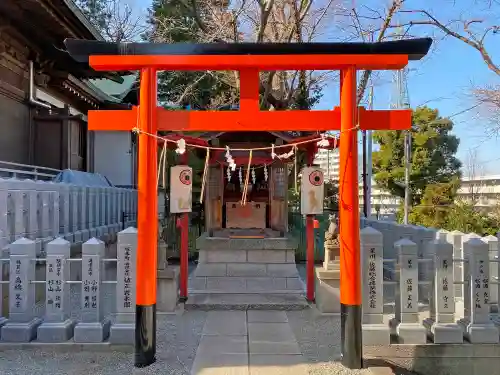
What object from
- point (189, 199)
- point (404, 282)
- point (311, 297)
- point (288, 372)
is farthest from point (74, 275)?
point (404, 282)

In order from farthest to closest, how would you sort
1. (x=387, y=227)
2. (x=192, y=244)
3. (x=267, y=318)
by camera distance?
(x=192, y=244) < (x=387, y=227) < (x=267, y=318)

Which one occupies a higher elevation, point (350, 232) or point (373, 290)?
point (350, 232)

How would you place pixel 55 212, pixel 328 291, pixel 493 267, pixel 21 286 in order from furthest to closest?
pixel 55 212 < pixel 328 291 < pixel 493 267 < pixel 21 286

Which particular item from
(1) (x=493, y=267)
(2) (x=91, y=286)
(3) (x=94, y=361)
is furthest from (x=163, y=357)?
(1) (x=493, y=267)

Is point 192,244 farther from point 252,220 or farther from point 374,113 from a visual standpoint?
point 374,113

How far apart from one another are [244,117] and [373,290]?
2.80 m

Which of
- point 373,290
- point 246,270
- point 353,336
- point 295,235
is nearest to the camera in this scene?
point 353,336

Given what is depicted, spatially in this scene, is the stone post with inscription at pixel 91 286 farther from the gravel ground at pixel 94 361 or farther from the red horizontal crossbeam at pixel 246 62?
the red horizontal crossbeam at pixel 246 62

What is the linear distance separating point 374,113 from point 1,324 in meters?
5.33

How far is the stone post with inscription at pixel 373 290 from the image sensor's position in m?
5.43

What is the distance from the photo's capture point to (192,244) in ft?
45.8

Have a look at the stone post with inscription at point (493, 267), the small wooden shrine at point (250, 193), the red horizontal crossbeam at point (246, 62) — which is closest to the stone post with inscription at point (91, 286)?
the red horizontal crossbeam at point (246, 62)

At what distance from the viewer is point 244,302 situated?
782cm

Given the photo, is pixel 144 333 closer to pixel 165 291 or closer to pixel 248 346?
pixel 248 346
